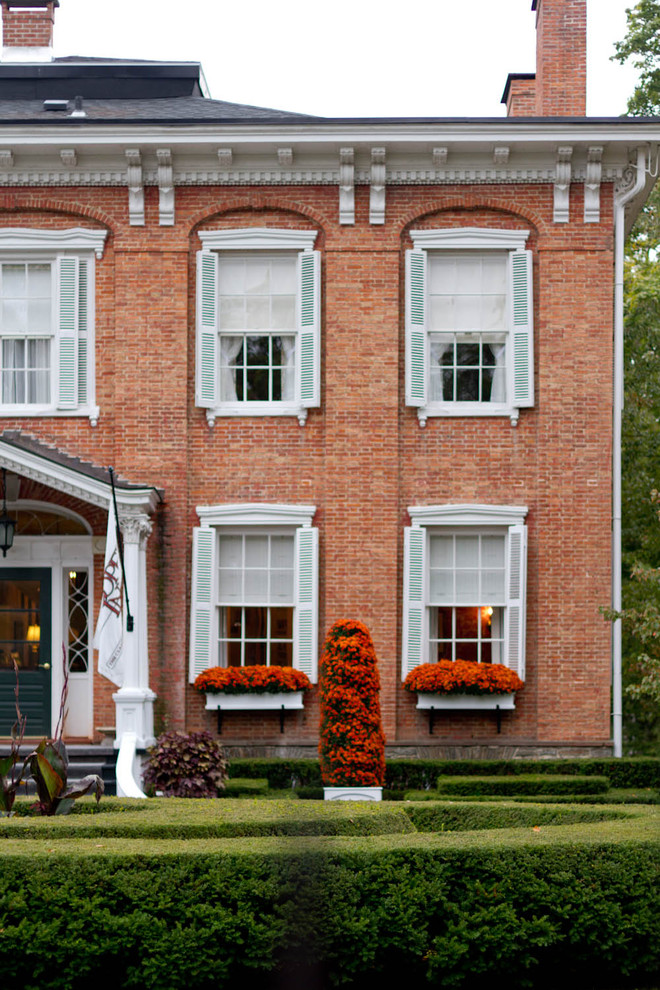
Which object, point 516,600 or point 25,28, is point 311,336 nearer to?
point 516,600

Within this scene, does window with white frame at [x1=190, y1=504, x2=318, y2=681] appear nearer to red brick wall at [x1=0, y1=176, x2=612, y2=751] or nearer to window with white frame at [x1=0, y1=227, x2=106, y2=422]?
red brick wall at [x1=0, y1=176, x2=612, y2=751]

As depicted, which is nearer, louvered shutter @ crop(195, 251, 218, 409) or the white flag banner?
the white flag banner

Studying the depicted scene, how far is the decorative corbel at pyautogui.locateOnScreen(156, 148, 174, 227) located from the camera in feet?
54.2

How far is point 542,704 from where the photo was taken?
1623 centimetres

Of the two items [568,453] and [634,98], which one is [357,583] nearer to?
[568,453]

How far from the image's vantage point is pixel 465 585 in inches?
651

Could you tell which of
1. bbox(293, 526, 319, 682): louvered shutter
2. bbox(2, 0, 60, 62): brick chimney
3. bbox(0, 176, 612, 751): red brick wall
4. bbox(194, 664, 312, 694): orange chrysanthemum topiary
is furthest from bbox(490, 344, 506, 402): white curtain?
bbox(2, 0, 60, 62): brick chimney

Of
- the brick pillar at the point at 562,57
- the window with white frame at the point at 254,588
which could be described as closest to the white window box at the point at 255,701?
the window with white frame at the point at 254,588

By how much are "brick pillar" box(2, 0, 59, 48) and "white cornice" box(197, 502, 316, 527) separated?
849cm

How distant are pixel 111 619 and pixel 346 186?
6044 millimetres

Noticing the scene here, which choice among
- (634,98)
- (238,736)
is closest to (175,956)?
(238,736)

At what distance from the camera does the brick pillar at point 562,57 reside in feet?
58.0

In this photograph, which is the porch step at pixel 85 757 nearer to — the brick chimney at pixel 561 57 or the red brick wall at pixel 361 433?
the red brick wall at pixel 361 433

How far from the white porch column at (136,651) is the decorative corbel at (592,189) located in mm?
6626
